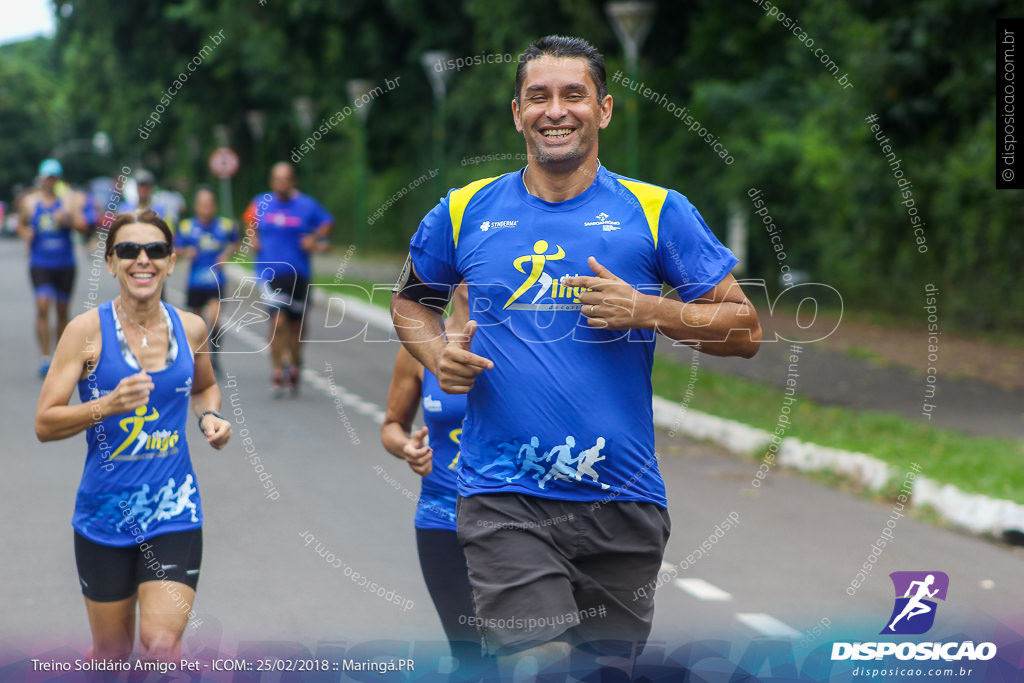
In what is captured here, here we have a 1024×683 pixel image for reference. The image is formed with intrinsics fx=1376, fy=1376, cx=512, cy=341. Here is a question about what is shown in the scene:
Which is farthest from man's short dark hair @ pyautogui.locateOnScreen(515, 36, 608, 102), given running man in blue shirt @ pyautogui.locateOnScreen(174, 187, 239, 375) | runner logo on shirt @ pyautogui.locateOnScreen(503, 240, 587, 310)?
running man in blue shirt @ pyautogui.locateOnScreen(174, 187, 239, 375)

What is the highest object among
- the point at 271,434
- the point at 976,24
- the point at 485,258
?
the point at 976,24

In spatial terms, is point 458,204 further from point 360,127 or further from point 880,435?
point 360,127

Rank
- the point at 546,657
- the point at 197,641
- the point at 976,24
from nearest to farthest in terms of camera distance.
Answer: the point at 546,657
the point at 197,641
the point at 976,24

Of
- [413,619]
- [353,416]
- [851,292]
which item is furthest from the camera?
[851,292]

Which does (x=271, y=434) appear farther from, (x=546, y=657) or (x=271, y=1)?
(x=271, y=1)

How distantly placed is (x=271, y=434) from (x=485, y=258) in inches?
285

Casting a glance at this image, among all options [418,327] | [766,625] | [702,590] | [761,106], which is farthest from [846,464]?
[761,106]

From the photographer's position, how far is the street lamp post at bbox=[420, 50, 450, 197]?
2144cm

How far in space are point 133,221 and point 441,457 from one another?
1.16 meters

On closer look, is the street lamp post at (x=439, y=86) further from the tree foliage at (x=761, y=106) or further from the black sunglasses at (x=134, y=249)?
the black sunglasses at (x=134, y=249)

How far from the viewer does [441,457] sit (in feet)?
13.7

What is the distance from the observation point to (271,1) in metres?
27.0

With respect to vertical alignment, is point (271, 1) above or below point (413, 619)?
above

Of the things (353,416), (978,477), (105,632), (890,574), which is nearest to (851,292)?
(353,416)
